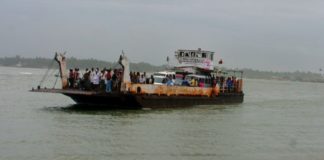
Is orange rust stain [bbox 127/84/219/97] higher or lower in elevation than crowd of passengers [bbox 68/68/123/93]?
lower

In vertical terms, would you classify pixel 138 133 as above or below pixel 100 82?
below

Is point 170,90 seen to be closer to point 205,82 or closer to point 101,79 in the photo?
point 101,79

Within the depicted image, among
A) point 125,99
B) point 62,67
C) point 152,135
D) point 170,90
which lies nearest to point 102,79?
point 125,99

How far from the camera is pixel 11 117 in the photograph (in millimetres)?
24328

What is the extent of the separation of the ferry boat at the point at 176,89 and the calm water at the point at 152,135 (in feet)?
2.81

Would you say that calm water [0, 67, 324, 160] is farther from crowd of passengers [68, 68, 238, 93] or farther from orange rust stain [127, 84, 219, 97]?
crowd of passengers [68, 68, 238, 93]

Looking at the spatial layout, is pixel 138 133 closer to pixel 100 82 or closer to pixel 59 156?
pixel 59 156

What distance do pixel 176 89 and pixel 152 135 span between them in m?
10.8

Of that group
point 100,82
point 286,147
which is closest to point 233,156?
point 286,147

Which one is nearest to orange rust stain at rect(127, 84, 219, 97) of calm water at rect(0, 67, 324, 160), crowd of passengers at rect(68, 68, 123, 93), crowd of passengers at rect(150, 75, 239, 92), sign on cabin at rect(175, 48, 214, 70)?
crowd of passengers at rect(150, 75, 239, 92)

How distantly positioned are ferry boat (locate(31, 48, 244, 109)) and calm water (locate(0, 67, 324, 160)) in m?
0.86

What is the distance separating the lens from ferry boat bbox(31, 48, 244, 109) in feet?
88.3

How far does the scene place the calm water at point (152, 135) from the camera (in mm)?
16094

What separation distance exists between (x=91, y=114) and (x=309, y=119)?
1270 centimetres
